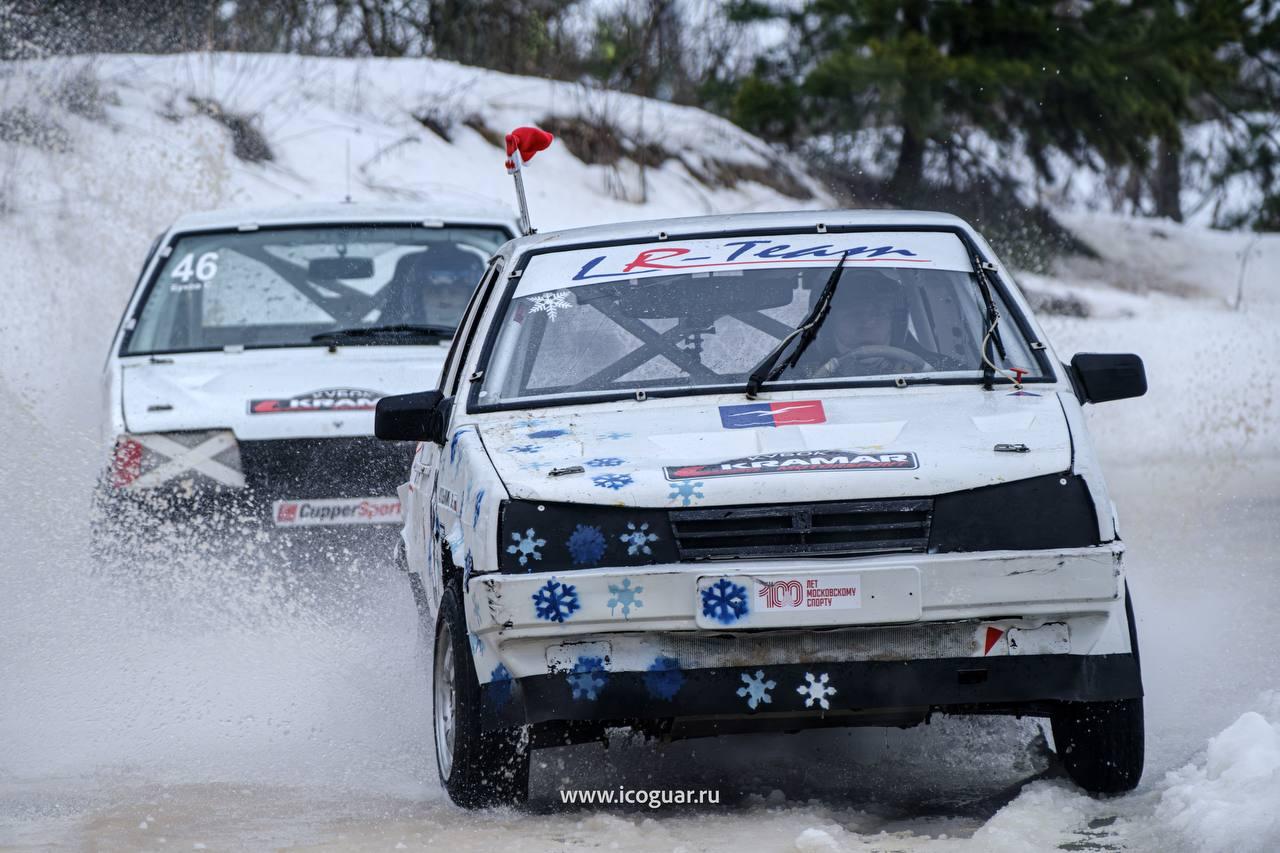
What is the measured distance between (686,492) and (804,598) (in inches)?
14.7

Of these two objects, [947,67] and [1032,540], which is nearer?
[1032,540]

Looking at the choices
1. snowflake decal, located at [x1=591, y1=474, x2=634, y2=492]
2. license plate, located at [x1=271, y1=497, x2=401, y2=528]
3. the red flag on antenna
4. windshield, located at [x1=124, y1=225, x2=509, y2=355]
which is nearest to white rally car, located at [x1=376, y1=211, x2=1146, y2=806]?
snowflake decal, located at [x1=591, y1=474, x2=634, y2=492]

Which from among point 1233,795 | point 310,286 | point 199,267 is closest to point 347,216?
point 310,286

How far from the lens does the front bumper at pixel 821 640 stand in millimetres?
4477

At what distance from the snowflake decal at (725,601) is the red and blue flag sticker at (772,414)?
619 mm

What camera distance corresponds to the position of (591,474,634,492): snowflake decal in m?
4.59

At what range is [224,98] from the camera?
64.5ft

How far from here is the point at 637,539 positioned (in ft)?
14.8

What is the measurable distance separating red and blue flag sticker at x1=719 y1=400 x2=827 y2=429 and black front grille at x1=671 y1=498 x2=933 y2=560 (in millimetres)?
472

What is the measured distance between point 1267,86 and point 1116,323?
367 inches

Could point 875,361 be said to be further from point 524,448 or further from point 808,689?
point 808,689

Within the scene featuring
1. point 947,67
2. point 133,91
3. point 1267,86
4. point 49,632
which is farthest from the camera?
point 1267,86

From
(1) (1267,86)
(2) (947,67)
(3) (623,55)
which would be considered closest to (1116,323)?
(2) (947,67)

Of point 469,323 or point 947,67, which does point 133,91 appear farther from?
point 469,323
